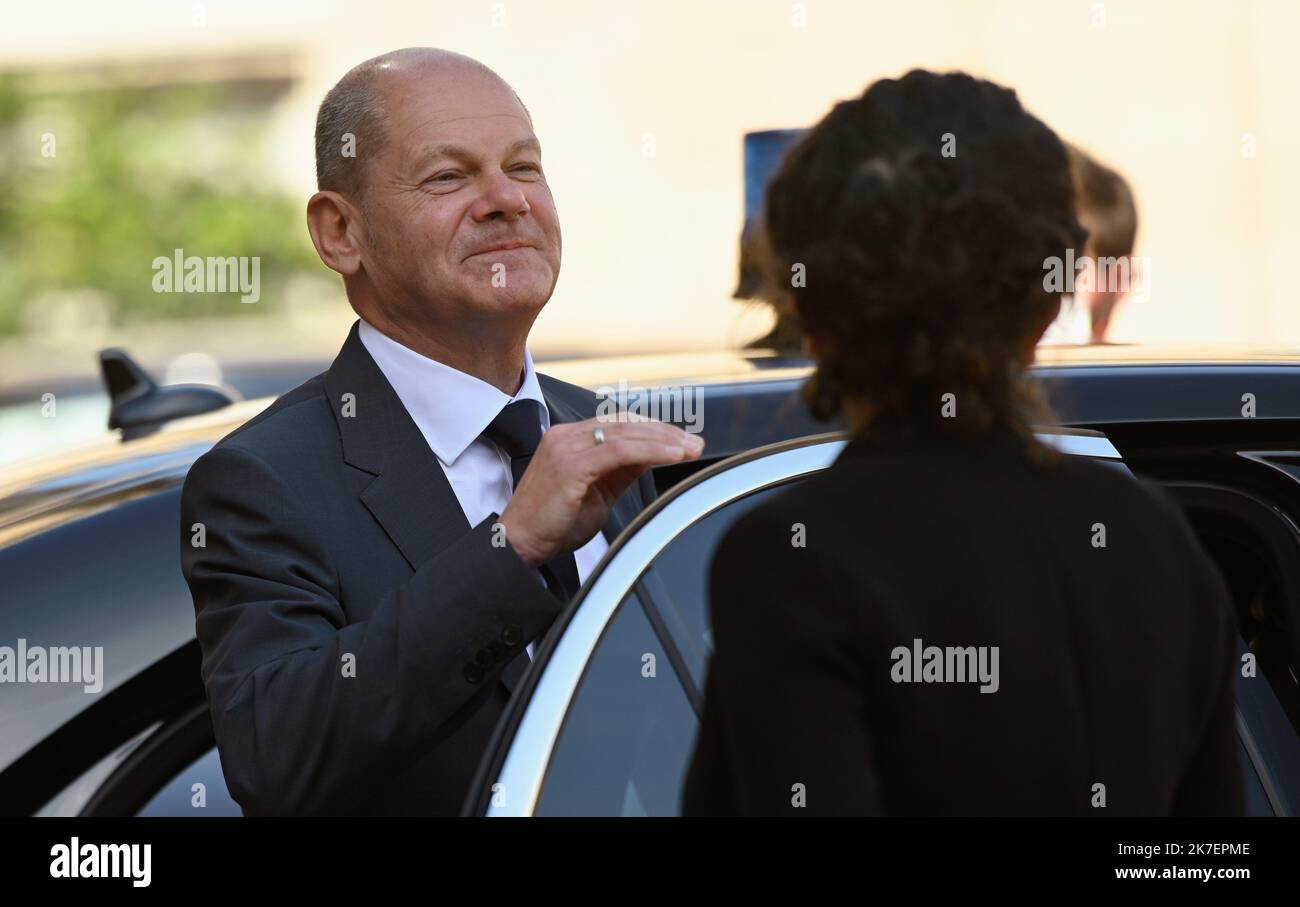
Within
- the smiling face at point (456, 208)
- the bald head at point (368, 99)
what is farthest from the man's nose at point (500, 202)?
the bald head at point (368, 99)

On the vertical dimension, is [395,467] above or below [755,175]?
below

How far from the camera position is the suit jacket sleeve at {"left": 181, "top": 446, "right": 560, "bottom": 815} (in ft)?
5.28

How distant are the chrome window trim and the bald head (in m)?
0.70

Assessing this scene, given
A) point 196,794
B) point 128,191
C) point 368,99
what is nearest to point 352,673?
point 196,794

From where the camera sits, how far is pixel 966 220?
1284 mm

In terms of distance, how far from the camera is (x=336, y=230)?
7.09 ft

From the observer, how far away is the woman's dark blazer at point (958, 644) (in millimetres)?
1239

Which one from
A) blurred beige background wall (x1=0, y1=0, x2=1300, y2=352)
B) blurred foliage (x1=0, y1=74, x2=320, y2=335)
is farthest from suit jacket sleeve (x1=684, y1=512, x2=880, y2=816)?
blurred foliage (x1=0, y1=74, x2=320, y2=335)

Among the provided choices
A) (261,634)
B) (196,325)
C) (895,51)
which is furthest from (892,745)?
(196,325)

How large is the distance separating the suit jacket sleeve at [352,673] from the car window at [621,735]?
5.8 inches

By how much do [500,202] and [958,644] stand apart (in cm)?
99

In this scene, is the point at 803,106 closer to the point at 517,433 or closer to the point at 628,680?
the point at 517,433

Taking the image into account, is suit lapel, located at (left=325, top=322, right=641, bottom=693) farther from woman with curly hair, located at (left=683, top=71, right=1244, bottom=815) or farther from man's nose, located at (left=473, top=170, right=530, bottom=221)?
woman with curly hair, located at (left=683, top=71, right=1244, bottom=815)

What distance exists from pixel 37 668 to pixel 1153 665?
1.28 meters
